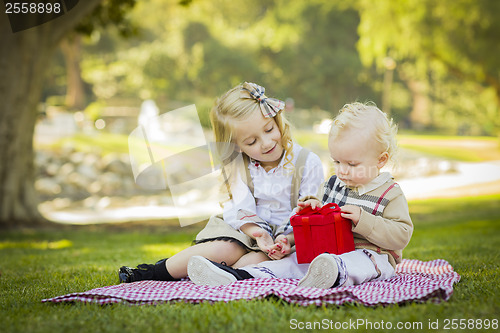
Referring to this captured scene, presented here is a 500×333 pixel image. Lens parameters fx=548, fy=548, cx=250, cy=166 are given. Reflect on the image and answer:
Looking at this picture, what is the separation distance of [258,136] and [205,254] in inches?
26.4

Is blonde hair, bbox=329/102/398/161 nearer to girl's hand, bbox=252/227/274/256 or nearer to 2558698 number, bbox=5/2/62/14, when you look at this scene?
girl's hand, bbox=252/227/274/256

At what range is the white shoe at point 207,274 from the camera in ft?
8.19

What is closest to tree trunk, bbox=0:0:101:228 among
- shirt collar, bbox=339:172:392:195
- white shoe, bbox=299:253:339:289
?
shirt collar, bbox=339:172:392:195

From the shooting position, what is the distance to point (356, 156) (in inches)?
101

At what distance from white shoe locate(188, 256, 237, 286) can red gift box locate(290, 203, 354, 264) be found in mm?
361

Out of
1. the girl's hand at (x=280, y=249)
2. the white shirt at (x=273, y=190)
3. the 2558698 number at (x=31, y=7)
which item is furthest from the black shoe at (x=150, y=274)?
the 2558698 number at (x=31, y=7)

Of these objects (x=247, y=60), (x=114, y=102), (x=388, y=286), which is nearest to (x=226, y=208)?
(x=388, y=286)

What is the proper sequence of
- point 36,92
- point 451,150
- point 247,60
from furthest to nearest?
point 247,60, point 451,150, point 36,92

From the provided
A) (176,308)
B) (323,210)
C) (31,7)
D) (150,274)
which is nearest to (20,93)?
(31,7)

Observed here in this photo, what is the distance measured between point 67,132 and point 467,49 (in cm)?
1345

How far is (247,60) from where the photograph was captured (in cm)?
2855

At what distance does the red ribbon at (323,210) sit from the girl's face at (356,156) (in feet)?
0.55

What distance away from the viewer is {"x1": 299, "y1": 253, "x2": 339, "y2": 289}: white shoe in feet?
7.50

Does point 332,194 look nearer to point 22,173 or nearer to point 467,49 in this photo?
point 22,173
